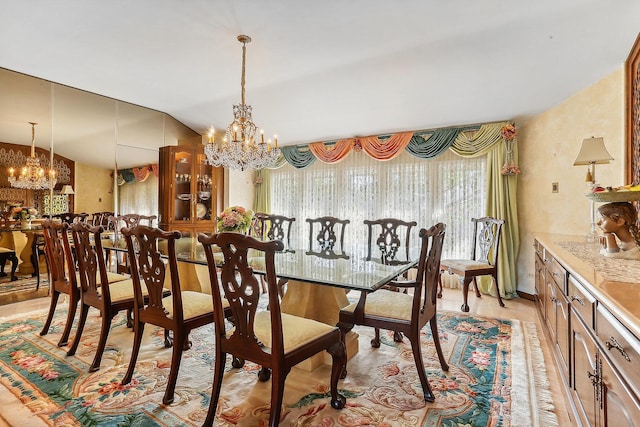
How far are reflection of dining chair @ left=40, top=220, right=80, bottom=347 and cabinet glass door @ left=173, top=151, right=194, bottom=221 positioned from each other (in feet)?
7.20

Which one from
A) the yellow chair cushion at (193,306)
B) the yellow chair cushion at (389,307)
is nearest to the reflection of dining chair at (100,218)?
the yellow chair cushion at (193,306)

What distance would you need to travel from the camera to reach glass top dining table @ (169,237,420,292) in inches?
71.5

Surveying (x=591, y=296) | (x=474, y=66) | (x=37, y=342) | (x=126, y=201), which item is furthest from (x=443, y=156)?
(x=37, y=342)

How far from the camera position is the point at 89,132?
4203 mm

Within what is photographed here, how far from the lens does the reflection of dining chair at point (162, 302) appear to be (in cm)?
184

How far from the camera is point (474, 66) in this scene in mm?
3004

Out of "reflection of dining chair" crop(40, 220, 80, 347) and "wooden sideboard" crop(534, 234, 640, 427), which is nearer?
"wooden sideboard" crop(534, 234, 640, 427)

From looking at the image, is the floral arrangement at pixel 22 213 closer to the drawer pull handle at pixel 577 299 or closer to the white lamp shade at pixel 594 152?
the drawer pull handle at pixel 577 299

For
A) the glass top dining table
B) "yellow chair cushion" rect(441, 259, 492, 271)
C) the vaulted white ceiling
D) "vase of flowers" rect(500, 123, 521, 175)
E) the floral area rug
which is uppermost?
the vaulted white ceiling

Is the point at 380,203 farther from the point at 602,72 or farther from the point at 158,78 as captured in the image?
the point at 158,78

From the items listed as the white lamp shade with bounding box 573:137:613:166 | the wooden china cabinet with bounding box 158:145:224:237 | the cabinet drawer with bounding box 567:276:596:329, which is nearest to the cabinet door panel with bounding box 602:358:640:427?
the cabinet drawer with bounding box 567:276:596:329

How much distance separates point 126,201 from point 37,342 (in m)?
2.29

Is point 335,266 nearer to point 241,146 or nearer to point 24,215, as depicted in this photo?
point 241,146

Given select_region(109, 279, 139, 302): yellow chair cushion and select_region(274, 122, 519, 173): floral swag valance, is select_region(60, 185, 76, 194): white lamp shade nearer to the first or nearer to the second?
select_region(109, 279, 139, 302): yellow chair cushion
